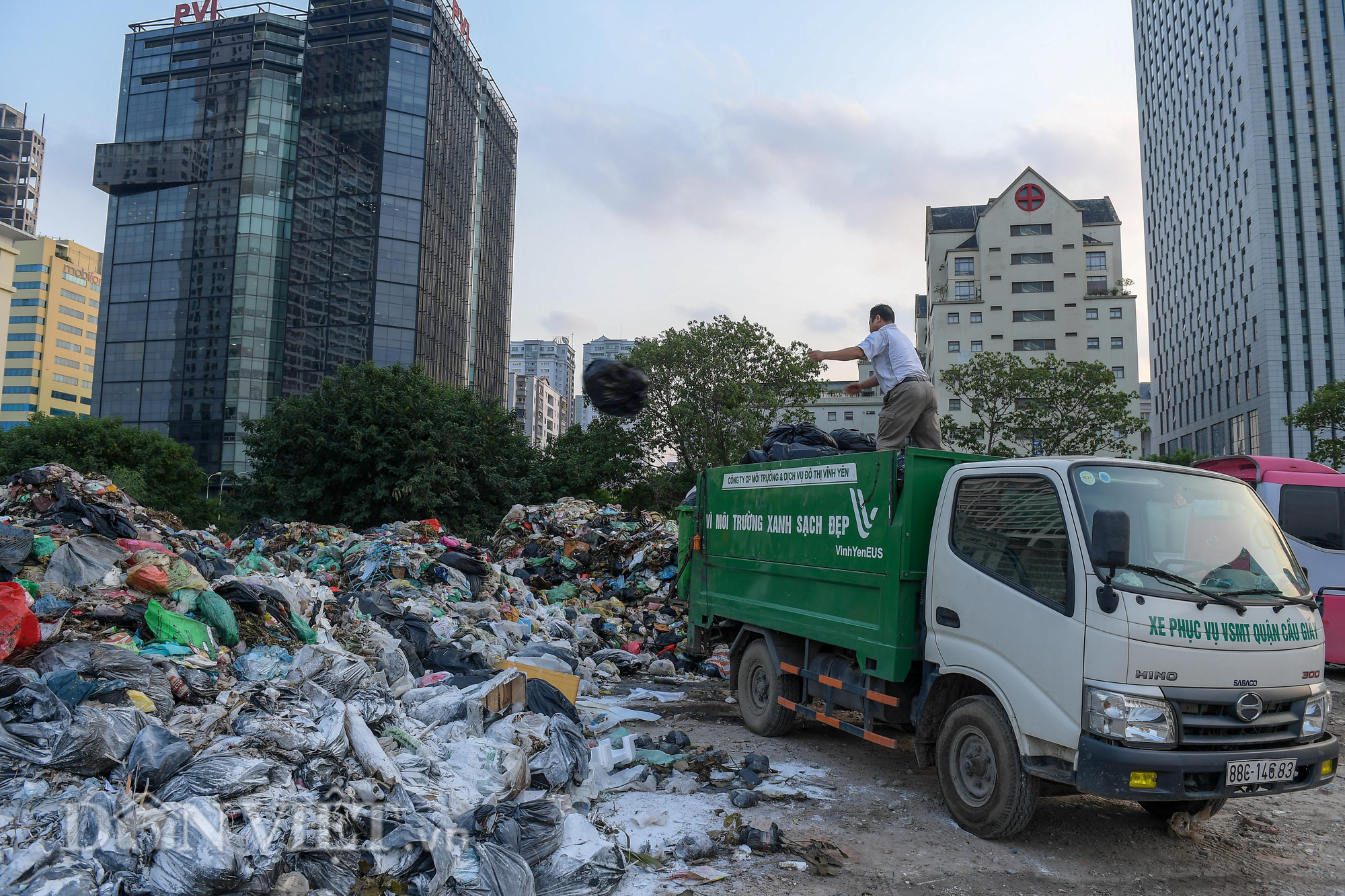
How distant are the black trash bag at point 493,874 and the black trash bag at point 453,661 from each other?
298 centimetres

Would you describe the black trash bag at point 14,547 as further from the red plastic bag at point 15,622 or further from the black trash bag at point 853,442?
the black trash bag at point 853,442

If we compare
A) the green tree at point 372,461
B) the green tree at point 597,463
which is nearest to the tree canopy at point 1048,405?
the green tree at point 597,463

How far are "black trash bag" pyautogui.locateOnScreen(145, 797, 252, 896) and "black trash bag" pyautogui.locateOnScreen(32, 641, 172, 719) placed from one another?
1.23 meters

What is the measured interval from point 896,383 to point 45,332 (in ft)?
469

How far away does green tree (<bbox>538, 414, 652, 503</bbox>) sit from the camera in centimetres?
2911

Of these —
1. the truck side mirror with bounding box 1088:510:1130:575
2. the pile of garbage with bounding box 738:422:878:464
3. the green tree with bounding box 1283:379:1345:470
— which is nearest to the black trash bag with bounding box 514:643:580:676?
the pile of garbage with bounding box 738:422:878:464

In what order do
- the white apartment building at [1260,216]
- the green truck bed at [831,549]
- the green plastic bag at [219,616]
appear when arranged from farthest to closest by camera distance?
the white apartment building at [1260,216], the green plastic bag at [219,616], the green truck bed at [831,549]

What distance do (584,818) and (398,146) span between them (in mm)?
65364

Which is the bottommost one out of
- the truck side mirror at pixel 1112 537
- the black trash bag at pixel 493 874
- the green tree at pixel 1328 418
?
the black trash bag at pixel 493 874

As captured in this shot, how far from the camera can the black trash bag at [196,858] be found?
3.17 m

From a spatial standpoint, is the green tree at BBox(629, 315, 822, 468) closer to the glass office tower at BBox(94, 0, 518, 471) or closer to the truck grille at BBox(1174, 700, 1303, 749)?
the truck grille at BBox(1174, 700, 1303, 749)

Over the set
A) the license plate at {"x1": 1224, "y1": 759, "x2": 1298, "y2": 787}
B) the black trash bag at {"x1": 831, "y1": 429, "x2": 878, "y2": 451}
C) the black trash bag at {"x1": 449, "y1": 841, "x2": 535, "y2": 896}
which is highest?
the black trash bag at {"x1": 831, "y1": 429, "x2": 878, "y2": 451}

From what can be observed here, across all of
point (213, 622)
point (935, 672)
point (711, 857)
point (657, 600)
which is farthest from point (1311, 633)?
point (657, 600)

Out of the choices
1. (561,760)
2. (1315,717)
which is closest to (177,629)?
(561,760)
